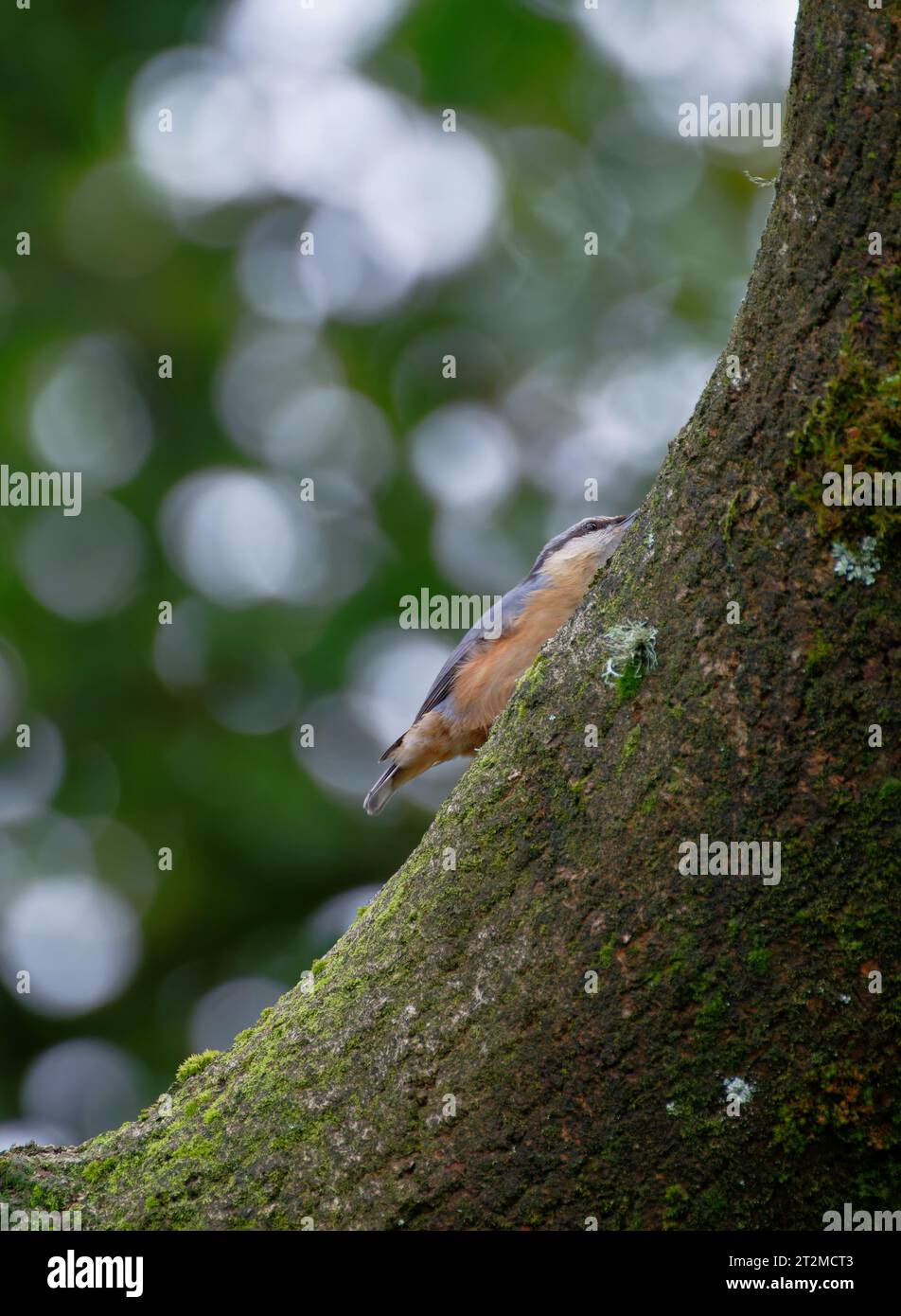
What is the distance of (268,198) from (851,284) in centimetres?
695

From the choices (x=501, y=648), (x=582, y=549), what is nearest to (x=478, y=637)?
(x=501, y=648)

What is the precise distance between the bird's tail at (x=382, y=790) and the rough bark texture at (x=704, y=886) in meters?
2.27

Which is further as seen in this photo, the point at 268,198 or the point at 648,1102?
the point at 268,198

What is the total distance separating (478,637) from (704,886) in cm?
241

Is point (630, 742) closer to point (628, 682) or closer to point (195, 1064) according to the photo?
point (628, 682)

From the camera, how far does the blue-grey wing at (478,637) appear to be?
4.35 metres

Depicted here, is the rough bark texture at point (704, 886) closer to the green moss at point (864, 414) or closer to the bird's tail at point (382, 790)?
the green moss at point (864, 414)

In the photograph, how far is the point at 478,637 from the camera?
458cm

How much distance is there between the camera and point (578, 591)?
4.20 meters

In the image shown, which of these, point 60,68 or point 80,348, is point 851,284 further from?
point 60,68

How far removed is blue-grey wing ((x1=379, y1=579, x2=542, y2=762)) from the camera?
435 centimetres

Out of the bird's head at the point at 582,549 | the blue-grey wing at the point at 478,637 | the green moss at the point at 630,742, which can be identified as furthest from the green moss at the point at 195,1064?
the bird's head at the point at 582,549

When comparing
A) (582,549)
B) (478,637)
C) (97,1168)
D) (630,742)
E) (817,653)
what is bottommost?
(97,1168)
